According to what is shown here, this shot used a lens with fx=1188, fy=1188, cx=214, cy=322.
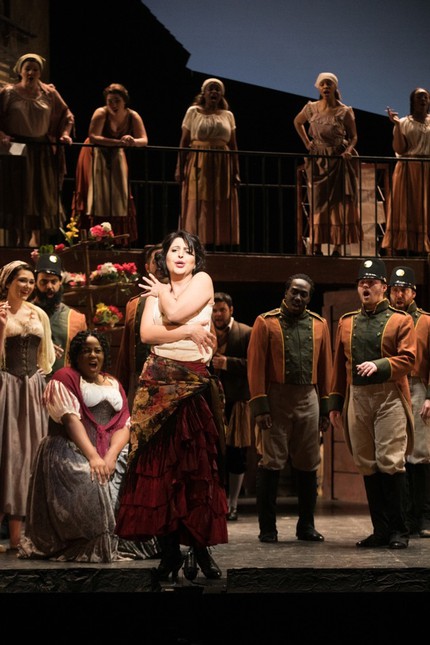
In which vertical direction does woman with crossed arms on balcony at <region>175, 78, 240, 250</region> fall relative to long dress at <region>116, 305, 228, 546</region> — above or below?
above

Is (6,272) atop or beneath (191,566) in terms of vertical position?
atop

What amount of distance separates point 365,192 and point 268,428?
4903 mm

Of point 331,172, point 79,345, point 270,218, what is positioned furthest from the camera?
point 270,218

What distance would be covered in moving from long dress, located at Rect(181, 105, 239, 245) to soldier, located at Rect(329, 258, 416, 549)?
338 cm

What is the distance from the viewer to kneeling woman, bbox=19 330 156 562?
5.88m

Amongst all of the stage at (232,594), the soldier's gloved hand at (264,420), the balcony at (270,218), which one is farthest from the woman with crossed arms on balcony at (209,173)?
the stage at (232,594)

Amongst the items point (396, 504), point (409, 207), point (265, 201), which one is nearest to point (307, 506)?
point (396, 504)

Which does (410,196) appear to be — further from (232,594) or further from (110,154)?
(232,594)

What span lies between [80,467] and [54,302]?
1405 mm

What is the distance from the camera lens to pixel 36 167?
9242 millimetres

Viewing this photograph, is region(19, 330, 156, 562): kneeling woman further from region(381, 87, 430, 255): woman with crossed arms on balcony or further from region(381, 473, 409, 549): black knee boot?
region(381, 87, 430, 255): woman with crossed arms on balcony


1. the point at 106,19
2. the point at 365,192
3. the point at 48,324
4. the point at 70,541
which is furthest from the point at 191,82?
the point at 70,541

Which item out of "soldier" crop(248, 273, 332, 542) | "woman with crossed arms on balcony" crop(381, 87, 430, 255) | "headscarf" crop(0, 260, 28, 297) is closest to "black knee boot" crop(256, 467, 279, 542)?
"soldier" crop(248, 273, 332, 542)

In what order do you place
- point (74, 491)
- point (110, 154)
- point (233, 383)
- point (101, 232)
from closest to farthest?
point (74, 491) < point (101, 232) < point (233, 383) < point (110, 154)
